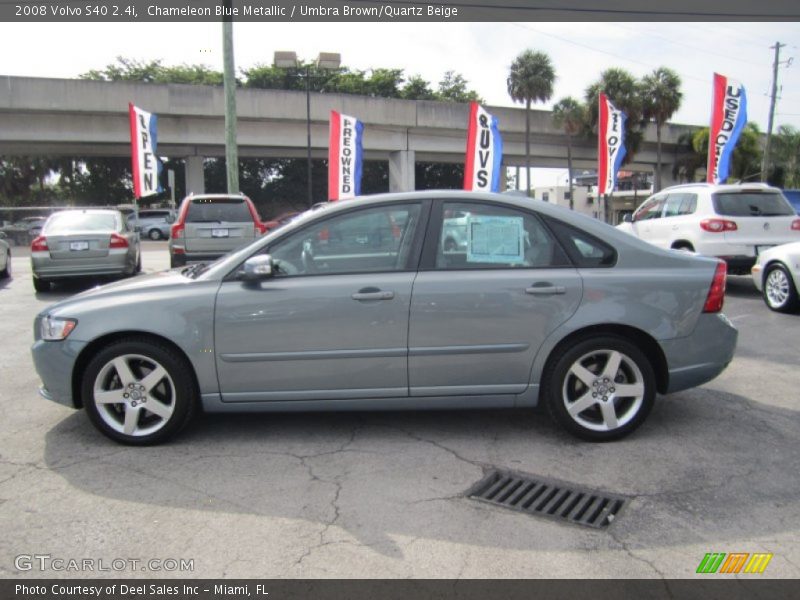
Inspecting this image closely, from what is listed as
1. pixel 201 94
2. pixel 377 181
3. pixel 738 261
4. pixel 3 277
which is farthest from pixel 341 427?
pixel 377 181

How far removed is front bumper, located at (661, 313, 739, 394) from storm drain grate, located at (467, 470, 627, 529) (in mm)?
1134

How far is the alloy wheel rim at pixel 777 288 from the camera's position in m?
8.41

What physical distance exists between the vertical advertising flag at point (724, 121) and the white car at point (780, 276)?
1016 cm

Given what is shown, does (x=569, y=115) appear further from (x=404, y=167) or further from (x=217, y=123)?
(x=217, y=123)

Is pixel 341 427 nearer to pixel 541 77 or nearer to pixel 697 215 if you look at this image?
pixel 697 215

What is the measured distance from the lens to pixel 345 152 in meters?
18.2

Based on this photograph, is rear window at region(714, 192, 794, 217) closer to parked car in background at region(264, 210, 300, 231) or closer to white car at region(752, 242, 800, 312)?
white car at region(752, 242, 800, 312)

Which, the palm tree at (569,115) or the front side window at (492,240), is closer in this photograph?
the front side window at (492,240)

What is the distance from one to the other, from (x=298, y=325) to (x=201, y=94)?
30.5 m

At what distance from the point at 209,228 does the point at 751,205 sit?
8.52m

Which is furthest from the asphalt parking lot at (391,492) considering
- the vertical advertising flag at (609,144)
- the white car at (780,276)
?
the vertical advertising flag at (609,144)

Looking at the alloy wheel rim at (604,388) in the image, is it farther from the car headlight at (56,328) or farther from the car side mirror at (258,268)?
the car headlight at (56,328)

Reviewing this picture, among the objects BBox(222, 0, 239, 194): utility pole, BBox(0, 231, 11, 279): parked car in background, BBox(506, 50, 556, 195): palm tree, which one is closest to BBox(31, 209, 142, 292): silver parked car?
BBox(0, 231, 11, 279): parked car in background

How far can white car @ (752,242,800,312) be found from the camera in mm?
8258
